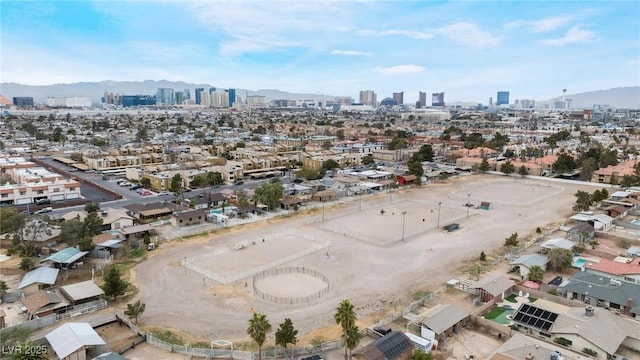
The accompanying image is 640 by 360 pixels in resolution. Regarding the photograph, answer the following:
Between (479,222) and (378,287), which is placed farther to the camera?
(479,222)

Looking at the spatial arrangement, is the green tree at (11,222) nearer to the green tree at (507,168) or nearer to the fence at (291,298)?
the fence at (291,298)

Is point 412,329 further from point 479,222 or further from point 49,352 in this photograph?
point 479,222

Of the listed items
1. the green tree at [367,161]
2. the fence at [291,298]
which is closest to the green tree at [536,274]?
the fence at [291,298]


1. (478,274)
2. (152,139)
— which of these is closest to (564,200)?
(478,274)

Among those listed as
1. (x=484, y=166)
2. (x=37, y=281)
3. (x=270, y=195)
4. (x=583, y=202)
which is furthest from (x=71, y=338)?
(x=484, y=166)

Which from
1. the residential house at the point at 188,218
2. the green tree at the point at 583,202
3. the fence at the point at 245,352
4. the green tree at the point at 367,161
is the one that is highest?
the green tree at the point at 367,161

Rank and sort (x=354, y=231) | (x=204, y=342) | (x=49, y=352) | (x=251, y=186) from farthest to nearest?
(x=251, y=186), (x=354, y=231), (x=204, y=342), (x=49, y=352)

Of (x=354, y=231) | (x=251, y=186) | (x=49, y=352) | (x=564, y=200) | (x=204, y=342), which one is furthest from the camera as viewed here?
(x=251, y=186)

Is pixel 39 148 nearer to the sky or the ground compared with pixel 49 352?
nearer to the sky
